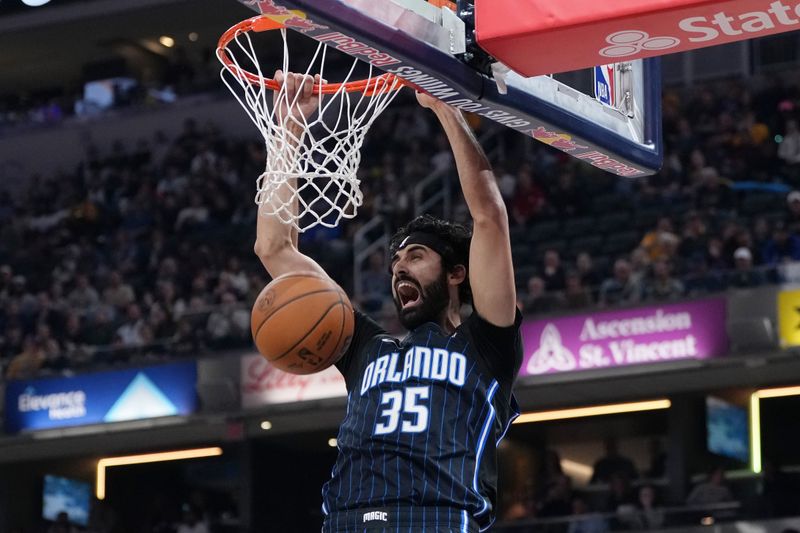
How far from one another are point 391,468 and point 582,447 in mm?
14208

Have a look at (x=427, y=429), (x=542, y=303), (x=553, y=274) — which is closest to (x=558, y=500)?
(x=542, y=303)

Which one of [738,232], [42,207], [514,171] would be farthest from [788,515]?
[42,207]

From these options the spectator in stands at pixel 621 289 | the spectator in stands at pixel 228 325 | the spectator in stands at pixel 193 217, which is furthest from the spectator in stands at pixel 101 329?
the spectator in stands at pixel 621 289

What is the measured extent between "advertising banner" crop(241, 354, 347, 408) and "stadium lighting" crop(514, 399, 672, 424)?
2.70 metres

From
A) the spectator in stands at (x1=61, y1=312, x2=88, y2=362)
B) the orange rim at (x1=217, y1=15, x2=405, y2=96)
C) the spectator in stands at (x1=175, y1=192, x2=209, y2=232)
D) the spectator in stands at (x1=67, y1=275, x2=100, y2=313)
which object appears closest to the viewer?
the orange rim at (x1=217, y1=15, x2=405, y2=96)

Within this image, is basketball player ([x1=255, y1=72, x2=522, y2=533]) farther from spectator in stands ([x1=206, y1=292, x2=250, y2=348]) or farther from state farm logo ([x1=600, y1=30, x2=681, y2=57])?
spectator in stands ([x1=206, y1=292, x2=250, y2=348])

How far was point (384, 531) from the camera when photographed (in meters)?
4.22

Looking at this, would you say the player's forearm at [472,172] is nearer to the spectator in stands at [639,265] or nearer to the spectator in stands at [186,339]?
the spectator in stands at [639,265]

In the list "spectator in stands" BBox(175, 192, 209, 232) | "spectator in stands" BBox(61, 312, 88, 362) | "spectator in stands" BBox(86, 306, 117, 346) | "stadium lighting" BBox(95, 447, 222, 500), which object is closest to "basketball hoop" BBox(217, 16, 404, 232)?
"spectator in stands" BBox(86, 306, 117, 346)

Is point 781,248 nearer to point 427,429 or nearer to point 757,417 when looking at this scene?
point 757,417

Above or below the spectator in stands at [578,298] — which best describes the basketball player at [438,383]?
below

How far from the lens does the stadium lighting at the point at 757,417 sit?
16469 mm

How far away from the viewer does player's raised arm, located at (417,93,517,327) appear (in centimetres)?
439

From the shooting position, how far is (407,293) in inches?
178
